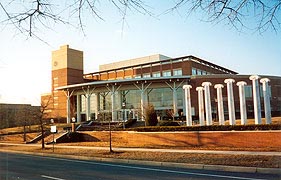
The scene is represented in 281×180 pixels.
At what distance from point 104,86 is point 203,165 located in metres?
42.2

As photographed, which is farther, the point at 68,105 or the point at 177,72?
the point at 68,105

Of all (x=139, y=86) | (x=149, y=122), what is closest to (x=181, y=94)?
(x=139, y=86)

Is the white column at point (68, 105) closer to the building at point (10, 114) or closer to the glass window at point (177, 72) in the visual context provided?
the glass window at point (177, 72)

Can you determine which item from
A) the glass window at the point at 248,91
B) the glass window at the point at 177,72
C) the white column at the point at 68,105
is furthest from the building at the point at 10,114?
the glass window at the point at 177,72

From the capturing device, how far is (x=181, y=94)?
48906 mm

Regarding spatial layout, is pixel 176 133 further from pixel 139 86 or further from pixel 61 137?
pixel 139 86

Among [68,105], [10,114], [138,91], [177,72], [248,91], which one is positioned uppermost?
[177,72]

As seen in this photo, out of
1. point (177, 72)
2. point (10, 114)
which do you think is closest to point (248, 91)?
point (177, 72)

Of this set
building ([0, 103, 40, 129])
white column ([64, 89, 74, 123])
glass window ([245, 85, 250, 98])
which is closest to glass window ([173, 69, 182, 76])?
glass window ([245, 85, 250, 98])

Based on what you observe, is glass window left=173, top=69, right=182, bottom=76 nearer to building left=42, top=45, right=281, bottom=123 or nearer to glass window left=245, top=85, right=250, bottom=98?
building left=42, top=45, right=281, bottom=123

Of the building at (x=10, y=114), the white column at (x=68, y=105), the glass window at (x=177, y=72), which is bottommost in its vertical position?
the building at (x=10, y=114)

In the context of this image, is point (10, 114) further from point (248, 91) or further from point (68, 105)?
point (68, 105)

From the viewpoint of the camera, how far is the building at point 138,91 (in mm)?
45875

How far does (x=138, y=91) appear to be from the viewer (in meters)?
51.5
